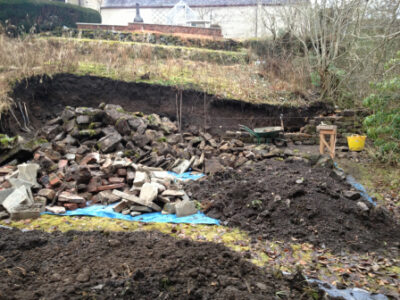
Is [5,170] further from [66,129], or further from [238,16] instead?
[238,16]

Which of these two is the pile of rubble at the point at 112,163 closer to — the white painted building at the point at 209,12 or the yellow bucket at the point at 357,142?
the yellow bucket at the point at 357,142

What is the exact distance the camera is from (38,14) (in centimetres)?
1861

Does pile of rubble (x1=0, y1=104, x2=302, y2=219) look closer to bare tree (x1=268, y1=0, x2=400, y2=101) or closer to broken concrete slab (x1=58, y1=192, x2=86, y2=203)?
broken concrete slab (x1=58, y1=192, x2=86, y2=203)

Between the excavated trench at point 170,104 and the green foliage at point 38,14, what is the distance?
20.5ft

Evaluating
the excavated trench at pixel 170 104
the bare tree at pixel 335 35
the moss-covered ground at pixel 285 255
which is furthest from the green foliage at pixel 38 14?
the moss-covered ground at pixel 285 255

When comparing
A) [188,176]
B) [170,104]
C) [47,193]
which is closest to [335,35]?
[170,104]

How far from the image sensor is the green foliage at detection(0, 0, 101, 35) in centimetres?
1692

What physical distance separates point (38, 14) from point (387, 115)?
19.0 metres

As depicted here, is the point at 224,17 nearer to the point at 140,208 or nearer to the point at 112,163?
the point at 112,163

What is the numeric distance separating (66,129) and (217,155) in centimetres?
448

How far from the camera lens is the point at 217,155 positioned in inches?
387

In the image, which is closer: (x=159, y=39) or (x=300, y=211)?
(x=300, y=211)

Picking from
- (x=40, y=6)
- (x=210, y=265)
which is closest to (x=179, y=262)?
(x=210, y=265)

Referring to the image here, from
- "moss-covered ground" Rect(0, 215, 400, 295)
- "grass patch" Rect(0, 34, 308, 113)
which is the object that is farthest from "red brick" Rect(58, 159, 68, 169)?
"grass patch" Rect(0, 34, 308, 113)
